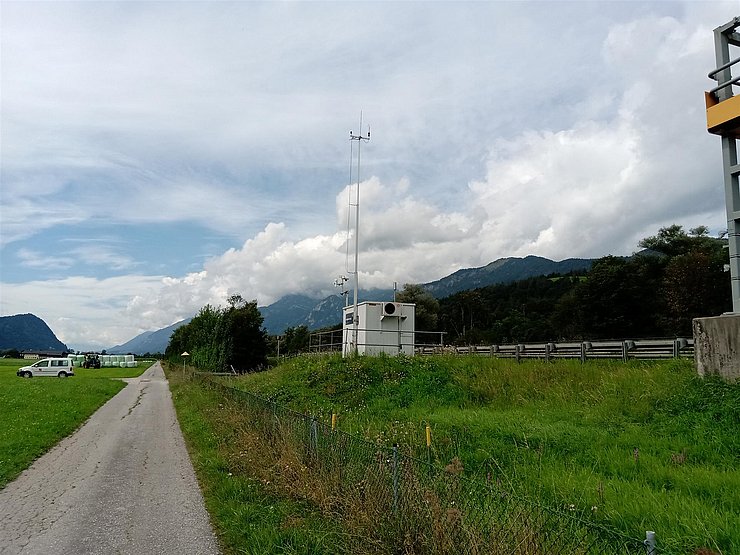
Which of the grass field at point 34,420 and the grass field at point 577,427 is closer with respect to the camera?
the grass field at point 577,427

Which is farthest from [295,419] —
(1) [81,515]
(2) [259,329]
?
(2) [259,329]

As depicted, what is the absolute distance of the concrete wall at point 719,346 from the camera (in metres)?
10.8

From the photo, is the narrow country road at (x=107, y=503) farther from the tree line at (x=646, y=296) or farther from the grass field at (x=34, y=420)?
the tree line at (x=646, y=296)

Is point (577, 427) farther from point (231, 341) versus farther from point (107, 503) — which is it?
point (231, 341)

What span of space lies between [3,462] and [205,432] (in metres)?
4.48

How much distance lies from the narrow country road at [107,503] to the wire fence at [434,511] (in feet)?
5.31

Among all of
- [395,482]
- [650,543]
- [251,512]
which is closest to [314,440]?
[251,512]

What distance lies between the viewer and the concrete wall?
35.4 ft

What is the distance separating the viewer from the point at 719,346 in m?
11.1

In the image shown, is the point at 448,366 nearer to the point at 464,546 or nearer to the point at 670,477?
the point at 670,477

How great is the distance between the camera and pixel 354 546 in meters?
5.15

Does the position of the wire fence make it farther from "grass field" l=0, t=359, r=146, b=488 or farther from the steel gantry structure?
the steel gantry structure

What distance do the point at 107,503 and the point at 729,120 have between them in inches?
542

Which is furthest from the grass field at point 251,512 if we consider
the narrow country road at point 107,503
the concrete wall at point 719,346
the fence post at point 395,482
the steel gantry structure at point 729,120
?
the steel gantry structure at point 729,120
